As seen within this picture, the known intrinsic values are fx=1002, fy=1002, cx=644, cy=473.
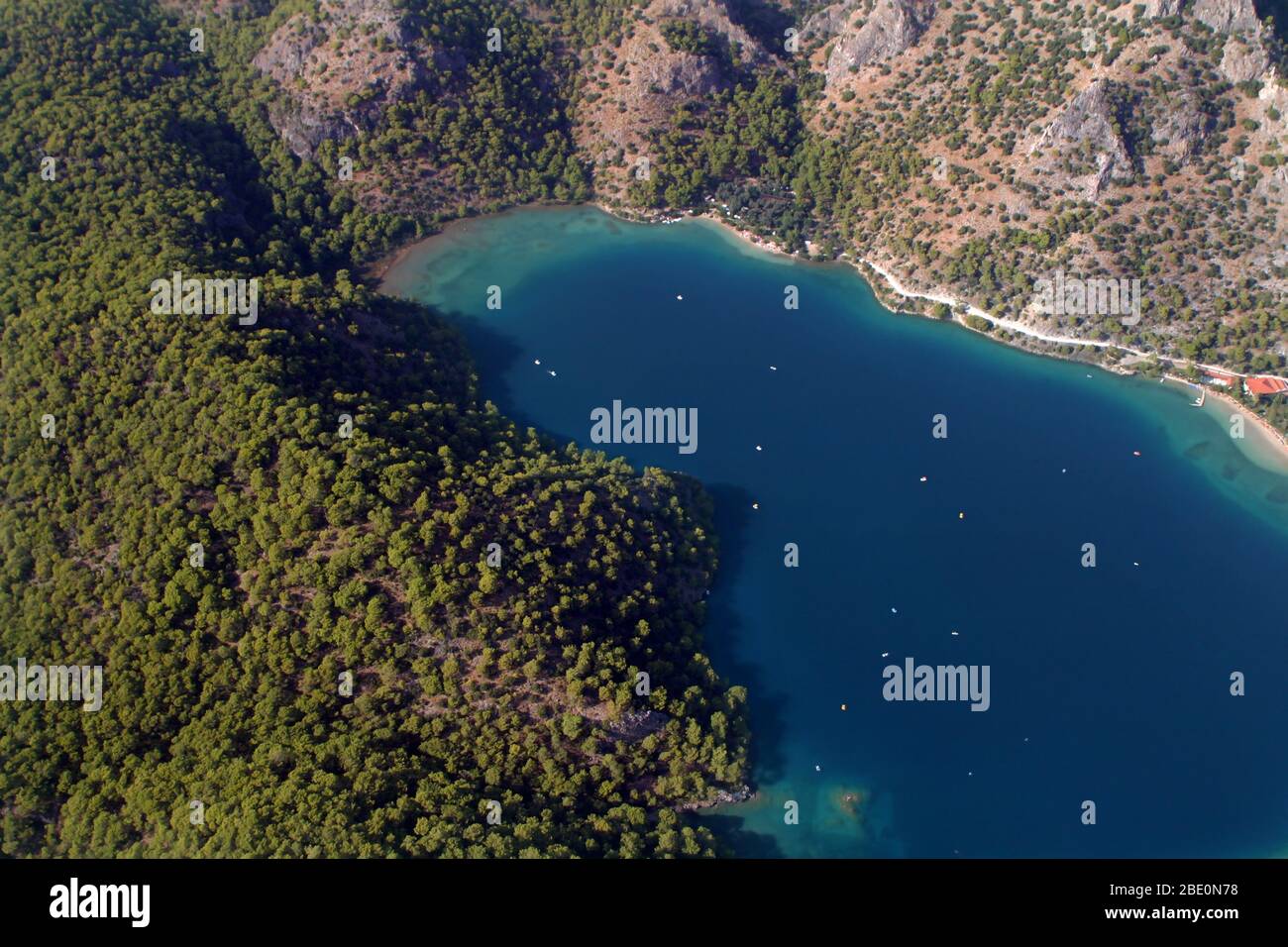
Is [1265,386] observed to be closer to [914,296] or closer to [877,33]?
[914,296]

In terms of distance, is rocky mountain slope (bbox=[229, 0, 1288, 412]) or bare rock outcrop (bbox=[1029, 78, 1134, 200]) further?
bare rock outcrop (bbox=[1029, 78, 1134, 200])

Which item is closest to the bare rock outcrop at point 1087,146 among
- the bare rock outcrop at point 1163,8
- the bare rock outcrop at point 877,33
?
the bare rock outcrop at point 1163,8

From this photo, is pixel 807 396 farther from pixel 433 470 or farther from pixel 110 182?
pixel 110 182

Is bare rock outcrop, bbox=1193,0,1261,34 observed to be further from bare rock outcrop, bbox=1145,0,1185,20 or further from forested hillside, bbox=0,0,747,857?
forested hillside, bbox=0,0,747,857

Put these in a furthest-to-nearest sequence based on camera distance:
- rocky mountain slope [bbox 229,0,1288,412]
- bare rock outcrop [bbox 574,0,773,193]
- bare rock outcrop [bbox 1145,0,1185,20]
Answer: bare rock outcrop [bbox 574,0,773,193], bare rock outcrop [bbox 1145,0,1185,20], rocky mountain slope [bbox 229,0,1288,412]

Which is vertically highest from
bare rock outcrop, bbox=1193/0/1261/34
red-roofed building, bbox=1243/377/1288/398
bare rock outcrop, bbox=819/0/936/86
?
bare rock outcrop, bbox=819/0/936/86

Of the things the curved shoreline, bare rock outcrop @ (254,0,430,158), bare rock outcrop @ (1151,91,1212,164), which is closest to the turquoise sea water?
the curved shoreline

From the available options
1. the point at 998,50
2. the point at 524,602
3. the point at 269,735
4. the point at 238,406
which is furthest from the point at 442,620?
the point at 998,50
